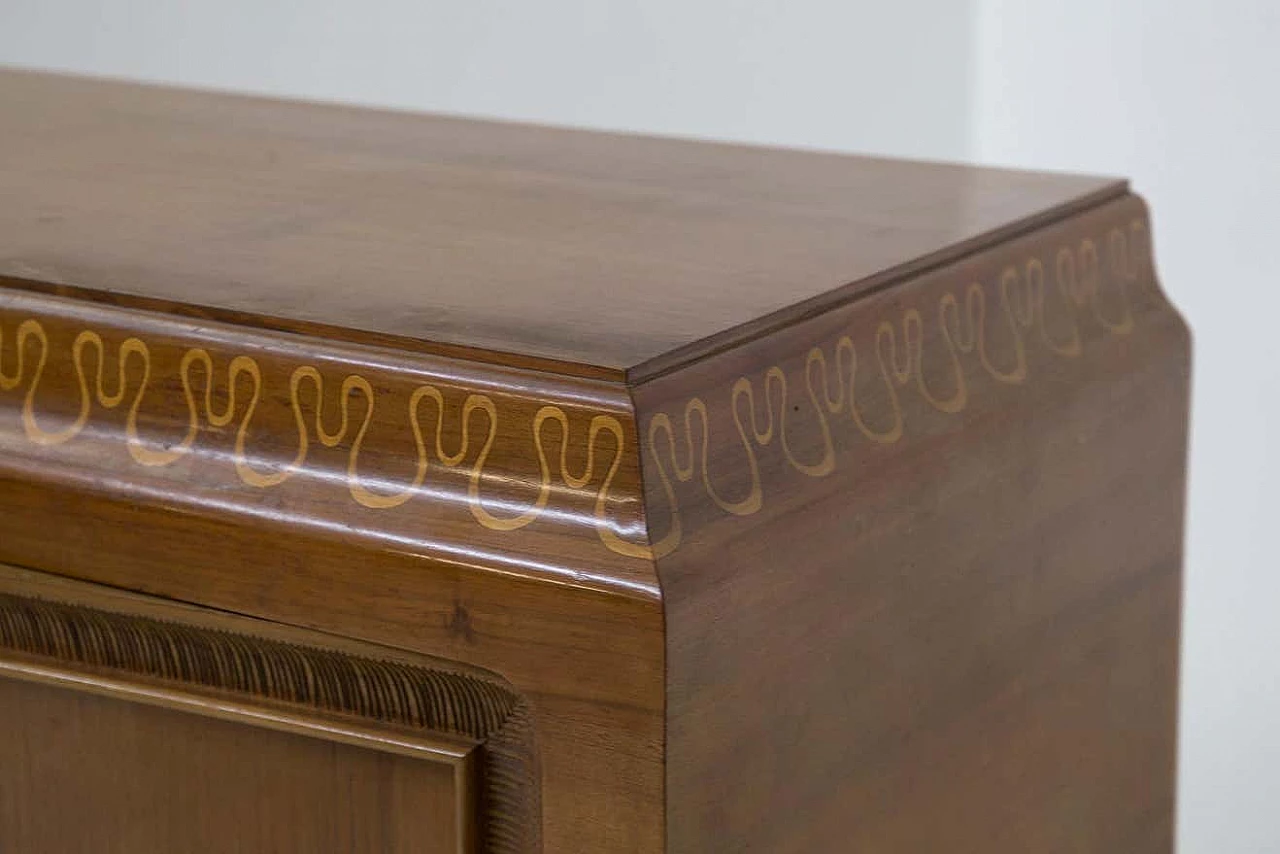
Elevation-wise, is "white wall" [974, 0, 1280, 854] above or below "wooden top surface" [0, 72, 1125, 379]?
below

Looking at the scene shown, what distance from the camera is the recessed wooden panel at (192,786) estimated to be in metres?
0.62

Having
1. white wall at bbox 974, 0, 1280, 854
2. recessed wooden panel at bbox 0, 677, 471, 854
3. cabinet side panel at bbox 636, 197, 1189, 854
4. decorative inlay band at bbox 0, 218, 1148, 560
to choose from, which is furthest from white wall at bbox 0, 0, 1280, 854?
recessed wooden panel at bbox 0, 677, 471, 854

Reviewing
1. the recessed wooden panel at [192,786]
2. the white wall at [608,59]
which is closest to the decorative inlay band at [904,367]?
the recessed wooden panel at [192,786]

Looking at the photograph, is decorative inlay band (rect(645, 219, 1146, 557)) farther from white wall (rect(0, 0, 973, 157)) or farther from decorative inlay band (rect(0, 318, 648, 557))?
white wall (rect(0, 0, 973, 157))

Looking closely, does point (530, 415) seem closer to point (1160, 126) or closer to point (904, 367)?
point (904, 367)

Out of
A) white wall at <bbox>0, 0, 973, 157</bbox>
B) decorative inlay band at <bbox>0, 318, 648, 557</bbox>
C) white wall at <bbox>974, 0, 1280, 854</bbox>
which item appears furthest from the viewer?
white wall at <bbox>0, 0, 973, 157</bbox>

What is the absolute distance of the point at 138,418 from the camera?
2.09 ft

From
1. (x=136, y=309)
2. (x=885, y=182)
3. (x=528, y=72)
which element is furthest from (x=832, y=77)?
(x=136, y=309)

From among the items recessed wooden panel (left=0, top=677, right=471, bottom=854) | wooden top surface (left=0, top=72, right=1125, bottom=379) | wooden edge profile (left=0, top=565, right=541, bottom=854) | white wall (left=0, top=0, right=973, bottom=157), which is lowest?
recessed wooden panel (left=0, top=677, right=471, bottom=854)

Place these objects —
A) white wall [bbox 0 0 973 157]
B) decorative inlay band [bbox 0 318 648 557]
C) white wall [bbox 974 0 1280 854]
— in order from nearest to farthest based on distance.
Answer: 1. decorative inlay band [bbox 0 318 648 557]
2. white wall [bbox 974 0 1280 854]
3. white wall [bbox 0 0 973 157]

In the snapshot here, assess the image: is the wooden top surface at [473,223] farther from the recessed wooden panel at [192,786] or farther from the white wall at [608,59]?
the white wall at [608,59]

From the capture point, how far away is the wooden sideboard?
56 cm

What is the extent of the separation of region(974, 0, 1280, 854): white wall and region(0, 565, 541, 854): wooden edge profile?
2.74ft

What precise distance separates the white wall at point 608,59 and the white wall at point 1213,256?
11 cm
